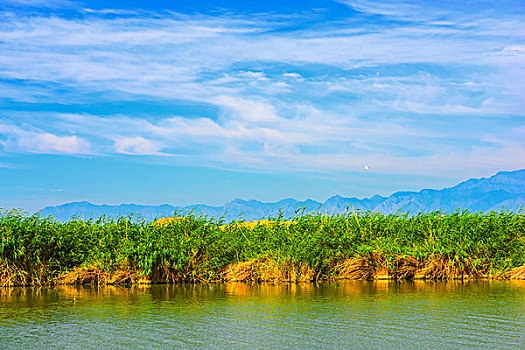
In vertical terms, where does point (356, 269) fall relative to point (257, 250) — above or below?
below

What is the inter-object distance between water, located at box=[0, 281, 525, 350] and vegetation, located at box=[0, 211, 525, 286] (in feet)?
4.45

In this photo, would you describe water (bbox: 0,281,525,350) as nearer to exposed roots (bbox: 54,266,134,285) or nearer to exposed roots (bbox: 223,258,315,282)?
exposed roots (bbox: 54,266,134,285)

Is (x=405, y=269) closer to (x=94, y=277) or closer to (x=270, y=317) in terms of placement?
(x=270, y=317)

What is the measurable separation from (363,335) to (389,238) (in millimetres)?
10226

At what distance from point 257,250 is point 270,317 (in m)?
8.01

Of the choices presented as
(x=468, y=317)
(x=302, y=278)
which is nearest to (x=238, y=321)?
(x=468, y=317)

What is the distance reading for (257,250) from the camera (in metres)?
20.4

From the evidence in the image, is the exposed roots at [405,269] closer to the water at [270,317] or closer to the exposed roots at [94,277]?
the water at [270,317]

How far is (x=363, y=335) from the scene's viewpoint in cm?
1035

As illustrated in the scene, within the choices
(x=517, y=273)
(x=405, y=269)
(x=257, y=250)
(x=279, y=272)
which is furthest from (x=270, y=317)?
(x=517, y=273)

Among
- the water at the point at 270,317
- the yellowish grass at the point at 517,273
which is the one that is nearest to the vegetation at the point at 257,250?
the yellowish grass at the point at 517,273

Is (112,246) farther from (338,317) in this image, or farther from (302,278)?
(338,317)

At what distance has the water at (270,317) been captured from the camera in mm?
10031

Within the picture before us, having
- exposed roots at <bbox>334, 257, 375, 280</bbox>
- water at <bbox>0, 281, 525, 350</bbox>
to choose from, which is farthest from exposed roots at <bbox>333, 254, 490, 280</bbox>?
water at <bbox>0, 281, 525, 350</bbox>
